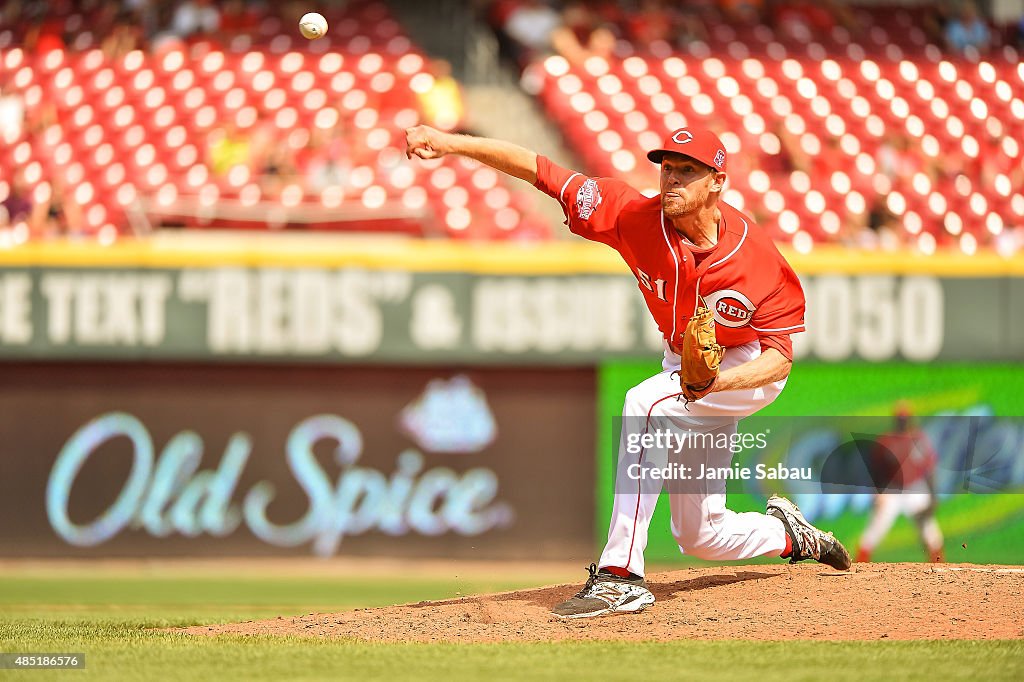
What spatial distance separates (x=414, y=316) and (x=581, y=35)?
4.34m

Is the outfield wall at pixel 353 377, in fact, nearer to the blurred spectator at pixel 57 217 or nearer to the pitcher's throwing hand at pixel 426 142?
the blurred spectator at pixel 57 217

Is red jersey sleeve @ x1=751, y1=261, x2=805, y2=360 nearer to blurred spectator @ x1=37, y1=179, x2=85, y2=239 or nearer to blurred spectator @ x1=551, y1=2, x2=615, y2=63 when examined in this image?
blurred spectator @ x1=37, y1=179, x2=85, y2=239

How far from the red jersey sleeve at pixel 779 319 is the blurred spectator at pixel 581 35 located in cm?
765

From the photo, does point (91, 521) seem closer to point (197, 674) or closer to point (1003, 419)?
point (197, 674)

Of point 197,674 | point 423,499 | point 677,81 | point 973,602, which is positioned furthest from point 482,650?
point 677,81

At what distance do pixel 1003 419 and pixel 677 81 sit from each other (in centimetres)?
462

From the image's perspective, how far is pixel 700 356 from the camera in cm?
501

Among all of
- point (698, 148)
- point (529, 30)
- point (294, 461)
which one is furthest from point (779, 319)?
point (529, 30)

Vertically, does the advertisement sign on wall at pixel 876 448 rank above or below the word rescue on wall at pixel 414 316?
below

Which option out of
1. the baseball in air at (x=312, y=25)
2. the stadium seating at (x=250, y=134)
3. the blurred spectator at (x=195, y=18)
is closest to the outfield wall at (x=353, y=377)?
the stadium seating at (x=250, y=134)

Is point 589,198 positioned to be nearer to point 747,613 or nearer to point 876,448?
point 747,613

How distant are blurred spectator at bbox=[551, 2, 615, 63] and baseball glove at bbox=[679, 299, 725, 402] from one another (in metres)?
8.00

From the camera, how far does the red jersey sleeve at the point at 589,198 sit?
18.3ft

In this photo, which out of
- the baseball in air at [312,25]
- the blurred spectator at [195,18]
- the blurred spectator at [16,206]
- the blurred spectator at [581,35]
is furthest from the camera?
the blurred spectator at [195,18]
